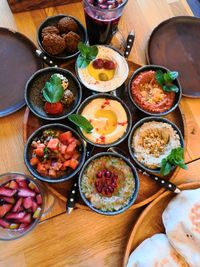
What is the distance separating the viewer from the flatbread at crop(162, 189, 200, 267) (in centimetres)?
142

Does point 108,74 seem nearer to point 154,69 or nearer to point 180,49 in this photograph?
point 154,69

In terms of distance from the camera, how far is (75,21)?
5.85 ft

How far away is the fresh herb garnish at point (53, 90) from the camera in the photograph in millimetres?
1529

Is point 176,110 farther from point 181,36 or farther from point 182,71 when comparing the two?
point 181,36

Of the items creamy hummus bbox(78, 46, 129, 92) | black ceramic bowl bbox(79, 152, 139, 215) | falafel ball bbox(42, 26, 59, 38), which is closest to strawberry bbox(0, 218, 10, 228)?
black ceramic bowl bbox(79, 152, 139, 215)

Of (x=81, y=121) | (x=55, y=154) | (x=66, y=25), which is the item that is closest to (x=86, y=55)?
(x=66, y=25)

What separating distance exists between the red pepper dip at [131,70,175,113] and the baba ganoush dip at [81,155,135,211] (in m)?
0.32

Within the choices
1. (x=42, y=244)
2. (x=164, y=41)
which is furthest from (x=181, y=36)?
(x=42, y=244)

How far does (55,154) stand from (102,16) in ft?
2.31

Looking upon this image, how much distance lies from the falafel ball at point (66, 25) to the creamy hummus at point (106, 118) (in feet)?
1.39

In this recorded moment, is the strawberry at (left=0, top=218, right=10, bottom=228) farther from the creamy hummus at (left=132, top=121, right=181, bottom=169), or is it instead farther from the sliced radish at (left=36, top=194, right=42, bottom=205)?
the creamy hummus at (left=132, top=121, right=181, bottom=169)

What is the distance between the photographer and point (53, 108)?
1562 mm

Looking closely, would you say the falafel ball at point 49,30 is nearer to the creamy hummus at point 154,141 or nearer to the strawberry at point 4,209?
the creamy hummus at point 154,141

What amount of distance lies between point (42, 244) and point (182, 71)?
3.70ft
